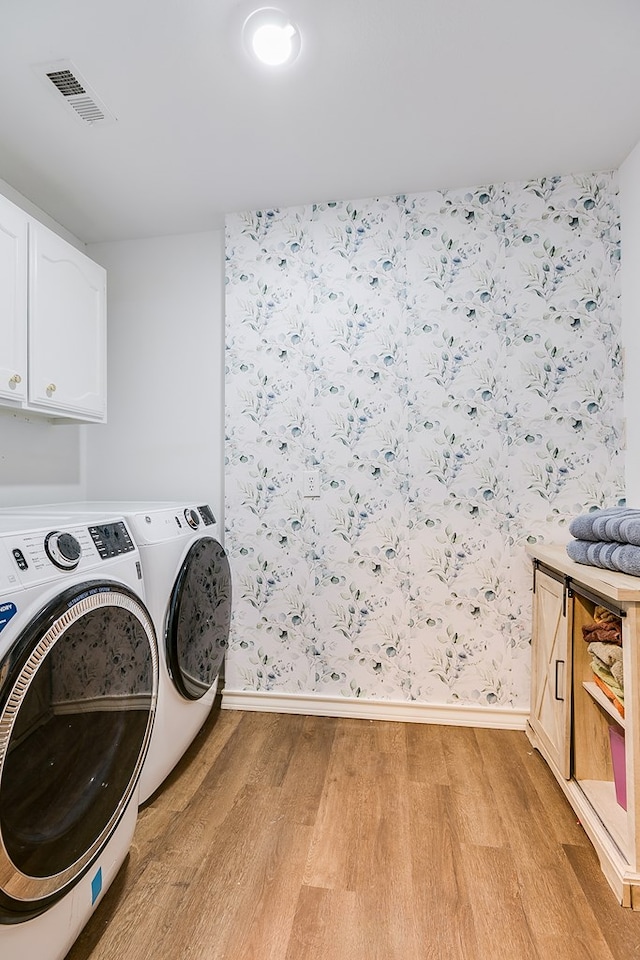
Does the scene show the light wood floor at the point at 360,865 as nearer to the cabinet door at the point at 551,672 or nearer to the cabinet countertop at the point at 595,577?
the cabinet door at the point at 551,672

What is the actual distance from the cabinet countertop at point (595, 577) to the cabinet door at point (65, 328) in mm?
1954

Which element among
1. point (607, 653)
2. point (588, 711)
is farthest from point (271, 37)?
point (588, 711)

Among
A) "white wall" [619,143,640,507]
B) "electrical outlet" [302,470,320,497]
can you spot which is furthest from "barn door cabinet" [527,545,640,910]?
"electrical outlet" [302,470,320,497]

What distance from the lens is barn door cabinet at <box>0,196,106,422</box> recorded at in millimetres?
1675

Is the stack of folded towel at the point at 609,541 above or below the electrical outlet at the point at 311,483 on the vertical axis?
below

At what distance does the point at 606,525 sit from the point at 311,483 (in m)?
1.24

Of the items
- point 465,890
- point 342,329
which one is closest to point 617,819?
point 465,890

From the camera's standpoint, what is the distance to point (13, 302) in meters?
1.69

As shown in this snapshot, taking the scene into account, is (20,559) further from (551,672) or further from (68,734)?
(551,672)

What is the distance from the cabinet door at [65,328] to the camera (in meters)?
1.79

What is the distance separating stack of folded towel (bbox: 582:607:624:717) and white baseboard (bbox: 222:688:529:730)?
692 millimetres

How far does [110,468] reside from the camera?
2.62 meters

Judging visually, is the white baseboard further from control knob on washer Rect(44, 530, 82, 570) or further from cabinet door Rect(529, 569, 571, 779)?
control knob on washer Rect(44, 530, 82, 570)

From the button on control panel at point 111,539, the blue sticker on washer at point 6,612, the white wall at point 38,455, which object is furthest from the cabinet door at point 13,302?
the blue sticker on washer at point 6,612
